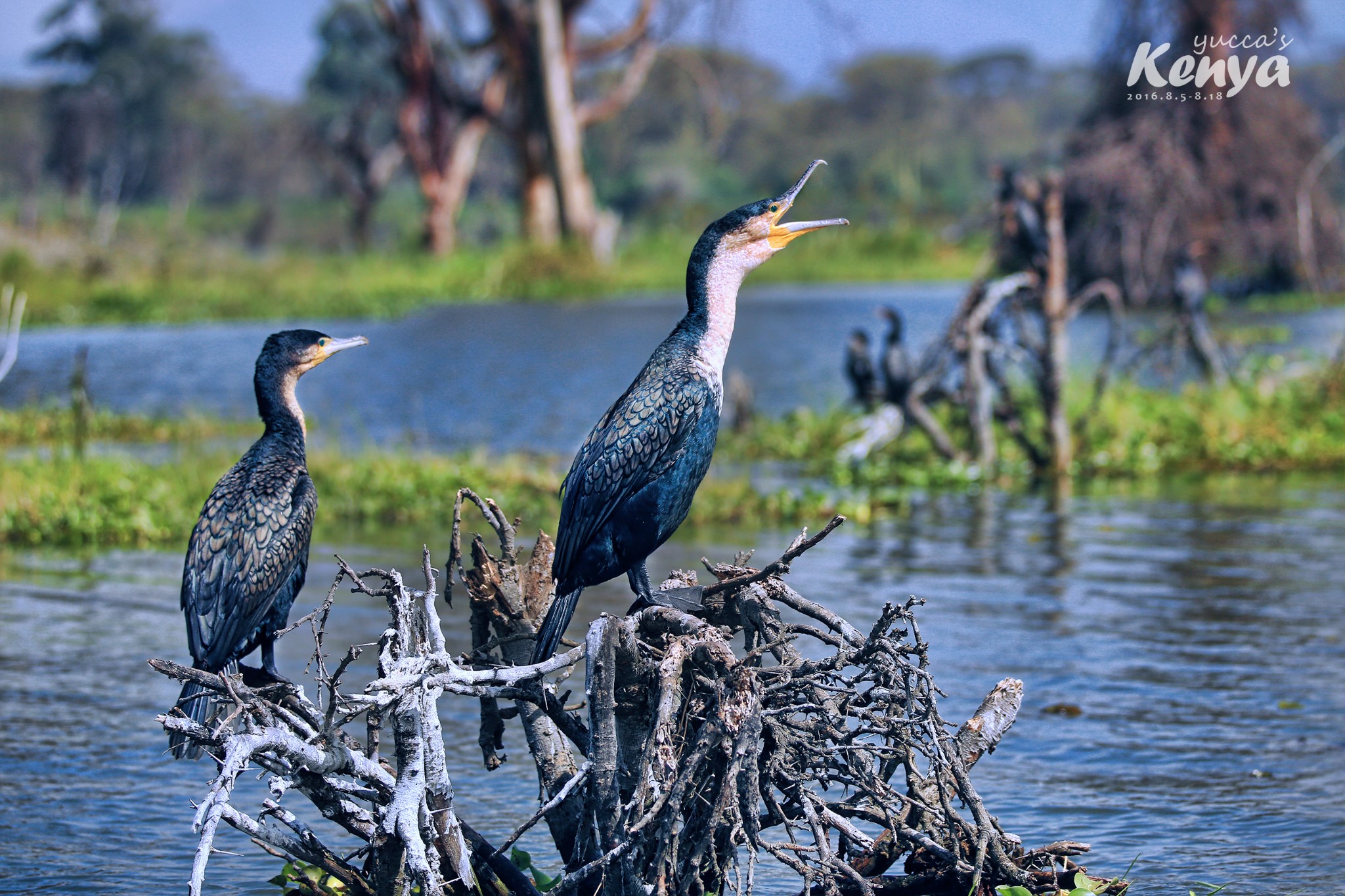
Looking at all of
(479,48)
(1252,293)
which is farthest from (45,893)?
(479,48)

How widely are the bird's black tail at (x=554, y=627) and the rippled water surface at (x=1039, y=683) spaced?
1240 mm

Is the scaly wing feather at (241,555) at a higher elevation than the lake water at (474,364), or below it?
below

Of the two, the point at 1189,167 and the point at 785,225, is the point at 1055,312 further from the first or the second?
the point at 1189,167

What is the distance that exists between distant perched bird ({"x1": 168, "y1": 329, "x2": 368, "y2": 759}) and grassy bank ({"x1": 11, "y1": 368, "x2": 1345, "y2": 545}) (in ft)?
10.4

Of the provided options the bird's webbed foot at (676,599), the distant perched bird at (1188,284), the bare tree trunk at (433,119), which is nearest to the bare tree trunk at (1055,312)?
the distant perched bird at (1188,284)

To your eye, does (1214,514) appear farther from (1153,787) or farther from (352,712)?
(352,712)

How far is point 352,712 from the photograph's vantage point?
355 cm

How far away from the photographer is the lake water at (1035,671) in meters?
4.89

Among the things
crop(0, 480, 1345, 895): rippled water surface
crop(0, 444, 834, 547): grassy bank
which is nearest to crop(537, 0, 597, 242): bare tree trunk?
crop(0, 444, 834, 547): grassy bank

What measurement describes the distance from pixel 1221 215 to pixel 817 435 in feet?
40.1

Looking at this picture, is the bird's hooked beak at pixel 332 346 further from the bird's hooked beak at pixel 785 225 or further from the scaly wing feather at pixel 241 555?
the bird's hooked beak at pixel 785 225

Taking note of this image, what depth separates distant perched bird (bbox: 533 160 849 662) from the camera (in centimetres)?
397

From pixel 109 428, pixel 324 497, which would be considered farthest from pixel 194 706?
pixel 109 428

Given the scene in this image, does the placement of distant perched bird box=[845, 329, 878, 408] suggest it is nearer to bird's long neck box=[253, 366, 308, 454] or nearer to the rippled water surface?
the rippled water surface
